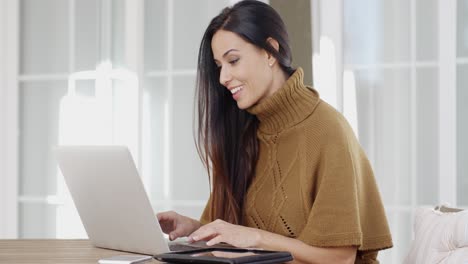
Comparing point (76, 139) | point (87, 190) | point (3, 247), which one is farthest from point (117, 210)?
→ point (76, 139)

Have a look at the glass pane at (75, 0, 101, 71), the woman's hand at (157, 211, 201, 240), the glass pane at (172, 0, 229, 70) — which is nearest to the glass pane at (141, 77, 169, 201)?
the glass pane at (172, 0, 229, 70)

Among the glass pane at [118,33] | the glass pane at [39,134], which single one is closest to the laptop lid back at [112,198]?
the glass pane at [118,33]

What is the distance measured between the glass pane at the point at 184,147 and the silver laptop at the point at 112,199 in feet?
6.00

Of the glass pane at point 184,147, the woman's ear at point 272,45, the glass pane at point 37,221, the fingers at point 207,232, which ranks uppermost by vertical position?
the woman's ear at point 272,45

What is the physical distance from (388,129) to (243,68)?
1374 millimetres

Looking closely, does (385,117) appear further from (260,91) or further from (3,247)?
(3,247)

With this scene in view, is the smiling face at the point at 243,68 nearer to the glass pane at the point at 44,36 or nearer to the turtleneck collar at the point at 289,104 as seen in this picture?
the turtleneck collar at the point at 289,104

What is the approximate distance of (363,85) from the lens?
11.8 feet

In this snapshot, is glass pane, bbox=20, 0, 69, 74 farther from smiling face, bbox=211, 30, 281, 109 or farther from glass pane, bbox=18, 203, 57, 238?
smiling face, bbox=211, 30, 281, 109

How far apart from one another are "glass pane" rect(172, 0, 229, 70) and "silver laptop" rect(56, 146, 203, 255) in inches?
77.4

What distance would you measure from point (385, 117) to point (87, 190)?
1.89 meters

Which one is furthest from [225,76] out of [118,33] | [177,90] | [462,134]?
[118,33]

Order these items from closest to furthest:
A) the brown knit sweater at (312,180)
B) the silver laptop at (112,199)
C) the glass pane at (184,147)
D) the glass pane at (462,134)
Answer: the silver laptop at (112,199)
the brown knit sweater at (312,180)
the glass pane at (462,134)
the glass pane at (184,147)

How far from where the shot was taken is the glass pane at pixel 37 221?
13.8 ft
